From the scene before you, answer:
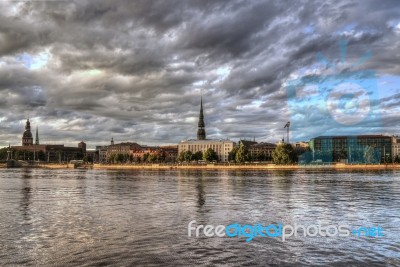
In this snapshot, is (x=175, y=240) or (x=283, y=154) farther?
(x=283, y=154)

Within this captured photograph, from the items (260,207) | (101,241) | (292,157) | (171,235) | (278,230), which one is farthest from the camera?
(292,157)

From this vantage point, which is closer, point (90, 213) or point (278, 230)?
point (278, 230)

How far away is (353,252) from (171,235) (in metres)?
8.43

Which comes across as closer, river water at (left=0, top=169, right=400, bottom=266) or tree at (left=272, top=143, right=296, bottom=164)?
river water at (left=0, top=169, right=400, bottom=266)

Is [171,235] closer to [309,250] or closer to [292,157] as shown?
[309,250]

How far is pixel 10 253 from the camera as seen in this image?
56.6 feet

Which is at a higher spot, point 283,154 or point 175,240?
point 283,154

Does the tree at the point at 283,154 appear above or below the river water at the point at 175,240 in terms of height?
above

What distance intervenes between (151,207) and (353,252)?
18606mm

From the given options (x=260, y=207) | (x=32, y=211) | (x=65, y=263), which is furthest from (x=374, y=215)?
(x=32, y=211)

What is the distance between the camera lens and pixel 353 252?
17656 millimetres

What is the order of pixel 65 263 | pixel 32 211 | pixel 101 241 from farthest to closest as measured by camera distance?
1. pixel 32 211
2. pixel 101 241
3. pixel 65 263

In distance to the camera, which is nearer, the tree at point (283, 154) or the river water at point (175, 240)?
the river water at point (175, 240)

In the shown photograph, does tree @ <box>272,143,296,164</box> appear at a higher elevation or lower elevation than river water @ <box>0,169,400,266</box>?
higher
